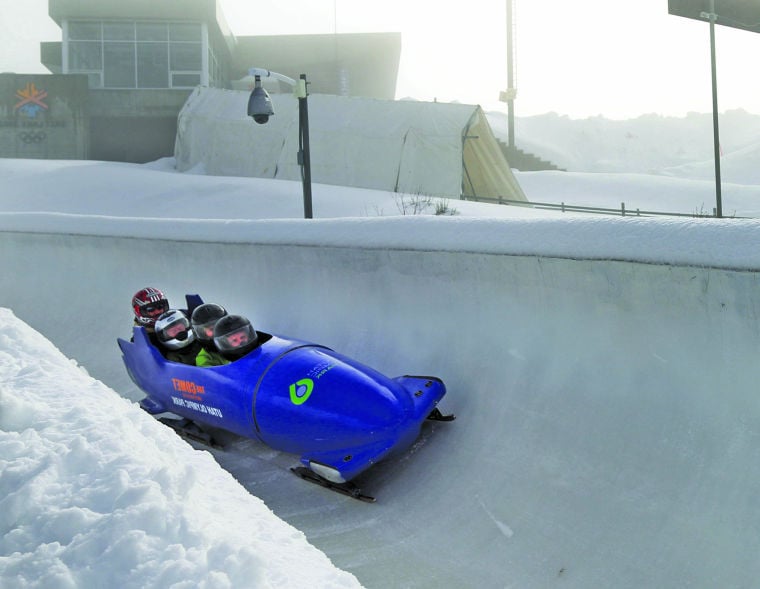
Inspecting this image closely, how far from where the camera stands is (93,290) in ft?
23.2

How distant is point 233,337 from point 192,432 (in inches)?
27.4

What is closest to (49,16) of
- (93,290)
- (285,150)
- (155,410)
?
(285,150)

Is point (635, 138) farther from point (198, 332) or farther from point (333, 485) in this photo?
point (333, 485)

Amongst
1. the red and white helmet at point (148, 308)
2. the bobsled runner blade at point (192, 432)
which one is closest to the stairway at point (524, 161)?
the red and white helmet at point (148, 308)

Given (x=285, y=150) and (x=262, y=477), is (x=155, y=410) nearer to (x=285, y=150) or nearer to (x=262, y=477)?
(x=262, y=477)

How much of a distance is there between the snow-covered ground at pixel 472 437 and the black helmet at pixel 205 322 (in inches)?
24.4

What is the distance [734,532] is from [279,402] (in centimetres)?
195

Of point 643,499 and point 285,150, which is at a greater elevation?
point 285,150

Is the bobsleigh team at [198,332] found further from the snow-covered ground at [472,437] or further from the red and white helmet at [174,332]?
the snow-covered ground at [472,437]

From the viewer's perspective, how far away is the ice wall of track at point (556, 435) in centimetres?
264

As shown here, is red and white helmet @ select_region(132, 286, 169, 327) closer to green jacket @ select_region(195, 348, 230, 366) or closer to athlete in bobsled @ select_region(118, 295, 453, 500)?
green jacket @ select_region(195, 348, 230, 366)

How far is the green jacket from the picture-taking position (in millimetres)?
4328

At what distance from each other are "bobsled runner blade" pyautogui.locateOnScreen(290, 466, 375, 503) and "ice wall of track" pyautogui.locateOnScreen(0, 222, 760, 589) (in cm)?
4

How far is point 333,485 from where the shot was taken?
356 centimetres
